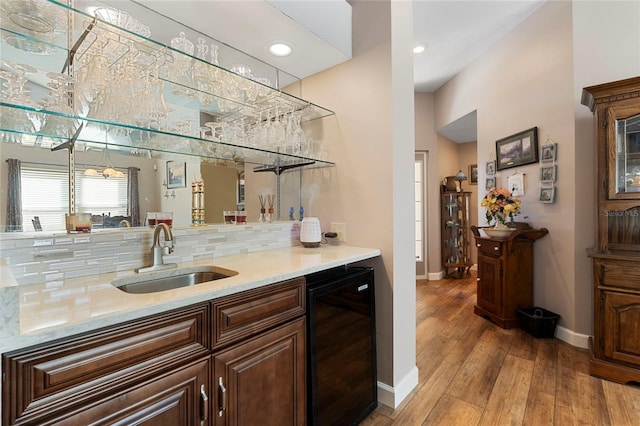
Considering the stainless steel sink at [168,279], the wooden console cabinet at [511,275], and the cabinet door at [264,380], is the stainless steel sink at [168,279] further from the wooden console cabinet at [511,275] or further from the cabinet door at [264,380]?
the wooden console cabinet at [511,275]

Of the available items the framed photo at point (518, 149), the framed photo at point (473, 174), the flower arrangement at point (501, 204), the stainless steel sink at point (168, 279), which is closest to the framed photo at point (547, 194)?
the flower arrangement at point (501, 204)

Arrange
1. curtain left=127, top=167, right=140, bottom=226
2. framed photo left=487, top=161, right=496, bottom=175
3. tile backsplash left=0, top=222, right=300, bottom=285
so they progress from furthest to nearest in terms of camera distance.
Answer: framed photo left=487, top=161, right=496, bottom=175
curtain left=127, top=167, right=140, bottom=226
tile backsplash left=0, top=222, right=300, bottom=285

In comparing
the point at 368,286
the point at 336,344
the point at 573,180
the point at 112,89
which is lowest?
the point at 336,344

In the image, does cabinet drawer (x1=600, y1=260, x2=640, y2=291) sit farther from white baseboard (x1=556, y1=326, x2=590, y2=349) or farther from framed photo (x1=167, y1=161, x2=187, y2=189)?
framed photo (x1=167, y1=161, x2=187, y2=189)

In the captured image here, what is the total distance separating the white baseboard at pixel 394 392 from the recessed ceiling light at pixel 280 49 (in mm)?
2319

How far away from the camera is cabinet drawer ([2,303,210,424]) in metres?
0.68

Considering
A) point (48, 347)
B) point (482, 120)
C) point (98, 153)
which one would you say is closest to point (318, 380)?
point (48, 347)

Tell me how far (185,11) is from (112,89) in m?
0.64

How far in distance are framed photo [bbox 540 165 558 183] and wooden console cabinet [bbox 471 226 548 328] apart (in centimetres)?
50

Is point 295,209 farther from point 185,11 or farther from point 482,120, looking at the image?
point 482,120

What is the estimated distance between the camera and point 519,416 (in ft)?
5.67

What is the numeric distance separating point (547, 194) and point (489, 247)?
75 cm

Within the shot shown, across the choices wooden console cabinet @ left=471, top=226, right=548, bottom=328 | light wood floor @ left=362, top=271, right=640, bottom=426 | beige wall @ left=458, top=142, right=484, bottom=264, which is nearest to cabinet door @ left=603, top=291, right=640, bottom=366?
light wood floor @ left=362, top=271, right=640, bottom=426

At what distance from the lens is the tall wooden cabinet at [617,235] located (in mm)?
2023
